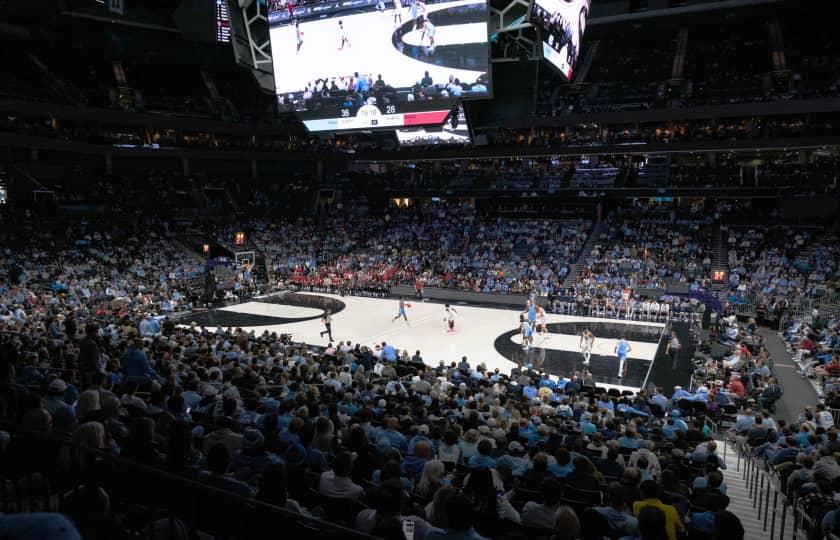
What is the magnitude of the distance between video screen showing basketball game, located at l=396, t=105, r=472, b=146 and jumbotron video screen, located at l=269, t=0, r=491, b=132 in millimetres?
3905

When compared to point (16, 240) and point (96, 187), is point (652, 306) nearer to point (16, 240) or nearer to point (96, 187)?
point (16, 240)

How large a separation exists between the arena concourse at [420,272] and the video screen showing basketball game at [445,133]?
0.55 feet

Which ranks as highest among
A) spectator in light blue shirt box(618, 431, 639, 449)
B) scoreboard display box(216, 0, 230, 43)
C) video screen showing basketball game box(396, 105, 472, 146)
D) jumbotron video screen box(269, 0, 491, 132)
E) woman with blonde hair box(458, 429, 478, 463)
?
scoreboard display box(216, 0, 230, 43)

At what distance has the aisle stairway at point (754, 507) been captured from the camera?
22.8ft

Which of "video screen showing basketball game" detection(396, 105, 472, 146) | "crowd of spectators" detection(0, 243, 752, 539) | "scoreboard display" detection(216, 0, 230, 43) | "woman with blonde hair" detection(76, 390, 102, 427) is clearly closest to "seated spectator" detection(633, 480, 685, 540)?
"crowd of spectators" detection(0, 243, 752, 539)

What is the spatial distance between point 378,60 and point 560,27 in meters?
7.50

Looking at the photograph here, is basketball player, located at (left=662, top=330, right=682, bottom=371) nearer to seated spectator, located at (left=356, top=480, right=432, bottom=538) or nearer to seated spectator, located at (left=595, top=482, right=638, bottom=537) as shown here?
seated spectator, located at (left=595, top=482, right=638, bottom=537)

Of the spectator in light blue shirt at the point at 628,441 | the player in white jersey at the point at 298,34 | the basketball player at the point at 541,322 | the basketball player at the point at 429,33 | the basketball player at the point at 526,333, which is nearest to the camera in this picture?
the spectator in light blue shirt at the point at 628,441

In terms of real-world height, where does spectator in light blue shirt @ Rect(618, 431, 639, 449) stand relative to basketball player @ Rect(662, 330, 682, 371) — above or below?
above

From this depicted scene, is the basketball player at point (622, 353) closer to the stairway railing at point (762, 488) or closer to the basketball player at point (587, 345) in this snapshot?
the basketball player at point (587, 345)

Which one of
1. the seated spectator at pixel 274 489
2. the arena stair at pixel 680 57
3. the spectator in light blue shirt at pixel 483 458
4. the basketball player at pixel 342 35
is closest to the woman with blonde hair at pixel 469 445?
the spectator in light blue shirt at pixel 483 458

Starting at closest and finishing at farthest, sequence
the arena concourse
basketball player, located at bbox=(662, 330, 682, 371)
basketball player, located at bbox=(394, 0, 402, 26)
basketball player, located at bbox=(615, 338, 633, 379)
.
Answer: the arena concourse < basketball player, located at bbox=(615, 338, 633, 379) < basketball player, located at bbox=(662, 330, 682, 371) < basketball player, located at bbox=(394, 0, 402, 26)

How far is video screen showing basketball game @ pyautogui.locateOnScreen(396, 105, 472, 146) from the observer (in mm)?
27734

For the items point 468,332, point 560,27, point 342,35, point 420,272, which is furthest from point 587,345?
point 420,272
